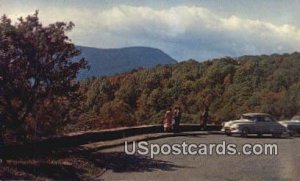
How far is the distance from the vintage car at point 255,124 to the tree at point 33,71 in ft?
10.5

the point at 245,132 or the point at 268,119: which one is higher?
the point at 268,119

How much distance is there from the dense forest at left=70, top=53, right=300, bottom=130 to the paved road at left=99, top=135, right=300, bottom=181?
0.68m

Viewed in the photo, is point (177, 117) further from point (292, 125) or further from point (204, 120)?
point (292, 125)

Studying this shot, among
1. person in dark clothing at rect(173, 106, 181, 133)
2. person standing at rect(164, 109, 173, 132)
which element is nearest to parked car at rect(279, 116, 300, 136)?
person in dark clothing at rect(173, 106, 181, 133)

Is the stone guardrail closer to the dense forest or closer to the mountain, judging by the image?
the dense forest

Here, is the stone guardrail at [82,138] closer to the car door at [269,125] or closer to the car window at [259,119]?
the car window at [259,119]

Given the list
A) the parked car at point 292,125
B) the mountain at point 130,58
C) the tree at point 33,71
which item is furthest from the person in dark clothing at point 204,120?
the tree at point 33,71

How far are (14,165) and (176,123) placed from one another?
9.42 ft

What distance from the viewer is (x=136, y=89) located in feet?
35.8

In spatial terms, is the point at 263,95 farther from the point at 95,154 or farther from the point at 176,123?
the point at 95,154

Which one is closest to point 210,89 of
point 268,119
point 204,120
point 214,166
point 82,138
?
point 204,120

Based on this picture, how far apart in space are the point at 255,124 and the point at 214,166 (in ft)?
3.34

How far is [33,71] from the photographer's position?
12.3 metres

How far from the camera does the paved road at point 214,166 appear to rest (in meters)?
11.2
